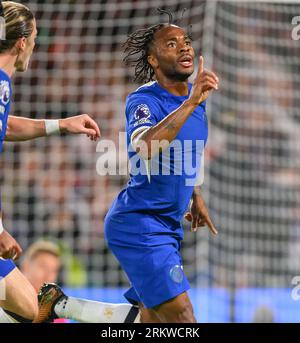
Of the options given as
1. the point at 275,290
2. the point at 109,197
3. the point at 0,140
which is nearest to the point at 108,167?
the point at 109,197

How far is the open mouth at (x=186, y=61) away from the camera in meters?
4.79

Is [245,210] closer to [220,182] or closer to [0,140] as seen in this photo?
[220,182]

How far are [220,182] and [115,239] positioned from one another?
4.41m

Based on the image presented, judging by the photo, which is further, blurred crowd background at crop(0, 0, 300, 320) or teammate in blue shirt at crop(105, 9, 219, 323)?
blurred crowd background at crop(0, 0, 300, 320)

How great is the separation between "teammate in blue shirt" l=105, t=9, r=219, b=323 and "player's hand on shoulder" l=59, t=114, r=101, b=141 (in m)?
0.17

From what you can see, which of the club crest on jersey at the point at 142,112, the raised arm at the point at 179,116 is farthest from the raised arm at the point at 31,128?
the raised arm at the point at 179,116

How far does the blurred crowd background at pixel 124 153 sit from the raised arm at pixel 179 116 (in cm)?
406

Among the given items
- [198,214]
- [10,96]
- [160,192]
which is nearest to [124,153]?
[198,214]

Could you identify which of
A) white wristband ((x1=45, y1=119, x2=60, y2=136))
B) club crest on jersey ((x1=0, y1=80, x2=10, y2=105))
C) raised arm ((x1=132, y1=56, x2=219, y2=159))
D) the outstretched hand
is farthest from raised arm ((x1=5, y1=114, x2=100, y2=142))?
the outstretched hand

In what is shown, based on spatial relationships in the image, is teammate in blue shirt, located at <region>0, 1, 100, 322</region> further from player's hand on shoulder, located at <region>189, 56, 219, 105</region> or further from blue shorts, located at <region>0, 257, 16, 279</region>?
player's hand on shoulder, located at <region>189, 56, 219, 105</region>

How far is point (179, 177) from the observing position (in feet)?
15.6

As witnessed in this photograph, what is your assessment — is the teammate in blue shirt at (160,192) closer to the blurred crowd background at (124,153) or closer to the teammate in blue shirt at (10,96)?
the teammate in blue shirt at (10,96)

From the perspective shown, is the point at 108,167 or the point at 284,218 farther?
the point at 284,218

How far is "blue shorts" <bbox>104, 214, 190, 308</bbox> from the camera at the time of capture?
460cm
